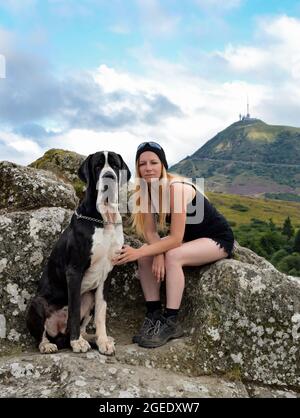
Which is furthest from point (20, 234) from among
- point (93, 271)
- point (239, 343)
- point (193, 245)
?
point (239, 343)

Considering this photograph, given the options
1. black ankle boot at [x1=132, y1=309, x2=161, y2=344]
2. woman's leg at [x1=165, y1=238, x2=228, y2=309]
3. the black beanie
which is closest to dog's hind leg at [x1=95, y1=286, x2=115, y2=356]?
black ankle boot at [x1=132, y1=309, x2=161, y2=344]

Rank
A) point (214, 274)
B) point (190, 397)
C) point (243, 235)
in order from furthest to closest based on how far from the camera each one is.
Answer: point (243, 235)
point (214, 274)
point (190, 397)

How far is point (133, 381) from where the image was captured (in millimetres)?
6281

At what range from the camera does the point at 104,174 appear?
7.08m

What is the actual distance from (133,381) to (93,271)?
1.86m

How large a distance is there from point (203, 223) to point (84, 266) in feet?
7.56

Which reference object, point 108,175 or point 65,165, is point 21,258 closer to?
point 108,175

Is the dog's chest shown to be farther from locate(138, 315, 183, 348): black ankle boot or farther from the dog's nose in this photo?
locate(138, 315, 183, 348): black ankle boot

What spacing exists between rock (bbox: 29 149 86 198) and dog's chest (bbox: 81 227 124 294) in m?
6.02

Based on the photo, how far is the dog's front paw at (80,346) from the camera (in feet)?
23.1

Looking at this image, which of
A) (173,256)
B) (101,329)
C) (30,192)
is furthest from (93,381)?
(30,192)
